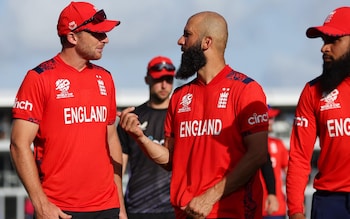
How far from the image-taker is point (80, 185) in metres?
9.06

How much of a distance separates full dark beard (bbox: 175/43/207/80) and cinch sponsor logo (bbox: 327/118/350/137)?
109 cm

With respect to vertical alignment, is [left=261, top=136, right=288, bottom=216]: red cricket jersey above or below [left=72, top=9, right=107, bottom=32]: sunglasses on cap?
below

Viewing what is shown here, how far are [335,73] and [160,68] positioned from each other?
4613 millimetres

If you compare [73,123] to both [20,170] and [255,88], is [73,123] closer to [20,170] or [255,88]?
[20,170]

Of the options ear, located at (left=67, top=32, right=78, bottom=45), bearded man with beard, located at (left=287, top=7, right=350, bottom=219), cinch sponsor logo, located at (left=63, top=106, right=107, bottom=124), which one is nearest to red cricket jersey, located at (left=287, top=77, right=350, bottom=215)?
bearded man with beard, located at (left=287, top=7, right=350, bottom=219)

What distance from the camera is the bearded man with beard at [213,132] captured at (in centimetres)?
821

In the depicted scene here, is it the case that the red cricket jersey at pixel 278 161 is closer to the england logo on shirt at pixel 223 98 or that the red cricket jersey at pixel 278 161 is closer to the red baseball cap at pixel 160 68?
the red baseball cap at pixel 160 68

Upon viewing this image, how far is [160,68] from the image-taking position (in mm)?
12703

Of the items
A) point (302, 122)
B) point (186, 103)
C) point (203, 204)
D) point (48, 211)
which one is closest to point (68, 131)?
point (48, 211)

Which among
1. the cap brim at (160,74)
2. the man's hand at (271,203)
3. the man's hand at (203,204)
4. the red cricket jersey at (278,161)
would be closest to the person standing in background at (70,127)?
the man's hand at (203,204)

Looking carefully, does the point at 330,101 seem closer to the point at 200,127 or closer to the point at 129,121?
the point at 200,127

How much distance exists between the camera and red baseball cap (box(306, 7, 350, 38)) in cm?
830

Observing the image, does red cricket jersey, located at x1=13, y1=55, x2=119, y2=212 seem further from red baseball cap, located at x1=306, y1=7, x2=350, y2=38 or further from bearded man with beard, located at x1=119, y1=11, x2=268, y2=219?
red baseball cap, located at x1=306, y1=7, x2=350, y2=38

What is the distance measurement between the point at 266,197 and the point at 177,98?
20.7ft
